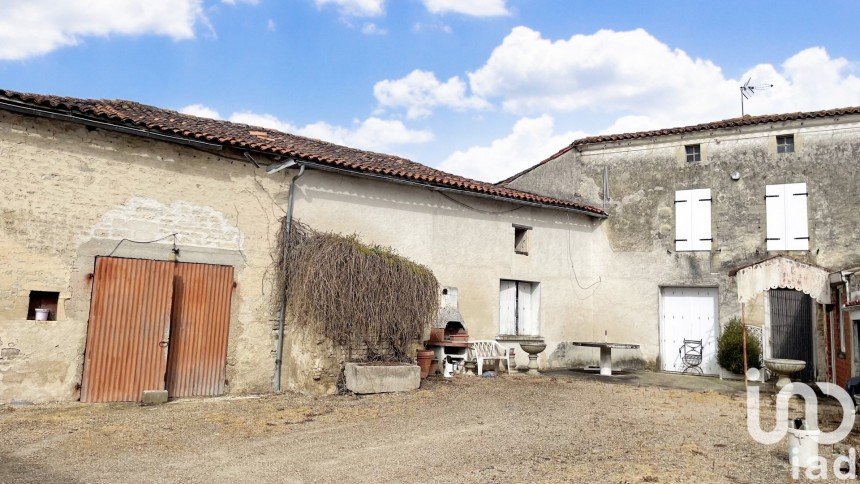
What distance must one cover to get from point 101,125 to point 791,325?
49.2ft

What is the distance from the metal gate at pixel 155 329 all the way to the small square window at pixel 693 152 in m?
11.7

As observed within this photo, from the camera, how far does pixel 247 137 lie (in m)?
10.7

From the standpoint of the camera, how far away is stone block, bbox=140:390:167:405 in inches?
334

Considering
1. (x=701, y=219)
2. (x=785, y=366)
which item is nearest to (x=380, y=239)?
(x=785, y=366)

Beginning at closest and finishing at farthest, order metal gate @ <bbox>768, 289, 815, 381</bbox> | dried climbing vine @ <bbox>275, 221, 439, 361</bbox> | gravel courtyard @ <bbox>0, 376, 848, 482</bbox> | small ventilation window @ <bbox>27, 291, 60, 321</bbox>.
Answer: gravel courtyard @ <bbox>0, 376, 848, 482</bbox>
small ventilation window @ <bbox>27, 291, 60, 321</bbox>
dried climbing vine @ <bbox>275, 221, 439, 361</bbox>
metal gate @ <bbox>768, 289, 815, 381</bbox>

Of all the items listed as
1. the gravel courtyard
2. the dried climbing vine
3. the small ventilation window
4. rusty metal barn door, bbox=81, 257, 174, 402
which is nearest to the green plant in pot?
the gravel courtyard

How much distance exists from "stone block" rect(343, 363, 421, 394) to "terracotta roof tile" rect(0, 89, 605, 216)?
12.3ft

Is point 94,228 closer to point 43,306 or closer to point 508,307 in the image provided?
point 43,306

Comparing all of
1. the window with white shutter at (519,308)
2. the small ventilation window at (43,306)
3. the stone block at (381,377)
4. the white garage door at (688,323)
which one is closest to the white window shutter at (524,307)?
the window with white shutter at (519,308)

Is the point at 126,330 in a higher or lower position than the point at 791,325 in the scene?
lower

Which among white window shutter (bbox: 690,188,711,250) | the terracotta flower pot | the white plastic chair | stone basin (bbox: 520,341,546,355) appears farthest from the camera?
white window shutter (bbox: 690,188,711,250)

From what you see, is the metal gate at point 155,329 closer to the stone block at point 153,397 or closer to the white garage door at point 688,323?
the stone block at point 153,397

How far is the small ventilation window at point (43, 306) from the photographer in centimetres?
805

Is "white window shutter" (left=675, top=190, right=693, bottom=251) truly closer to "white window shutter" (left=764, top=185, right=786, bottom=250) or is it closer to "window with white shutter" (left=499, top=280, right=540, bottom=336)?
"white window shutter" (left=764, top=185, right=786, bottom=250)
